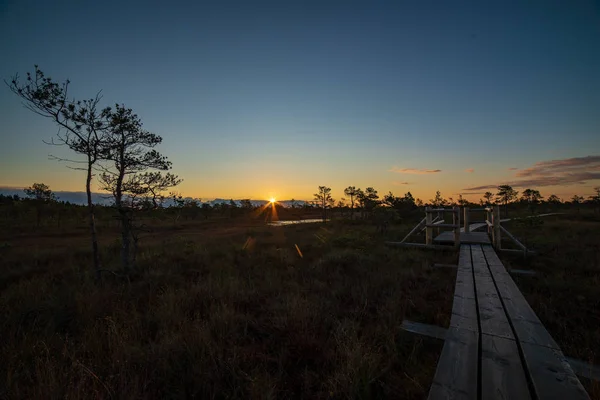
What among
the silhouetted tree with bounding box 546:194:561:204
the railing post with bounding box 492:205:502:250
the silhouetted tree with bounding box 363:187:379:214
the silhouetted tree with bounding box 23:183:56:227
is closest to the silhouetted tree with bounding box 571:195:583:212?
the silhouetted tree with bounding box 546:194:561:204

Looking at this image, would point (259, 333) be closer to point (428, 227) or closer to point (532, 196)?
point (428, 227)

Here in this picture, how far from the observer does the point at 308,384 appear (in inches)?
104

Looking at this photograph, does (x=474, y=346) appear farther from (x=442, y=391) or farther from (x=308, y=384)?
(x=308, y=384)

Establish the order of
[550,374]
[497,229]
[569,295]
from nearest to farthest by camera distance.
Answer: [550,374]
[569,295]
[497,229]

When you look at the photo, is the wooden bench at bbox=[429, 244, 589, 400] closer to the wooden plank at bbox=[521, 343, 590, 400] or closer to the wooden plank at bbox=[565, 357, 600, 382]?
the wooden plank at bbox=[521, 343, 590, 400]

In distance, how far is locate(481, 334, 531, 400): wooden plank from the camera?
1.96 metres

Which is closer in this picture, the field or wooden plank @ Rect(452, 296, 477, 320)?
the field

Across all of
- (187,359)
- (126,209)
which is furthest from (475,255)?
(126,209)

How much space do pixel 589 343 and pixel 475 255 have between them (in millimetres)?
3985

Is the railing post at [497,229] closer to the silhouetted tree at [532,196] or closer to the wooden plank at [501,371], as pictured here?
the wooden plank at [501,371]

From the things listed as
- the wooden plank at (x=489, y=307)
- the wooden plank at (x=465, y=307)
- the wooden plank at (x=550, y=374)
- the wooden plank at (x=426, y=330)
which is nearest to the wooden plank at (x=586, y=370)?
the wooden plank at (x=550, y=374)

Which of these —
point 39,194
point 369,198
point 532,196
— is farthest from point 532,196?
point 39,194

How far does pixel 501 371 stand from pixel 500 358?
0.82ft

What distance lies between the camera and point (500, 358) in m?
2.41
